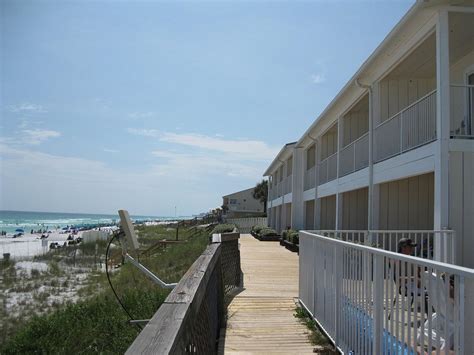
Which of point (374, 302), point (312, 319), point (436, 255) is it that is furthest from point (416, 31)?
point (374, 302)

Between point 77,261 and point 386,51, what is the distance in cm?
2083

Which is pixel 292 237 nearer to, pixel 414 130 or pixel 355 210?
pixel 355 210

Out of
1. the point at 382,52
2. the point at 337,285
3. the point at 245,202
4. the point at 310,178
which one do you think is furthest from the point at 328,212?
the point at 245,202

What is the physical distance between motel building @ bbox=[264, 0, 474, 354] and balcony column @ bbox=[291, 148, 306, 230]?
15.2 feet

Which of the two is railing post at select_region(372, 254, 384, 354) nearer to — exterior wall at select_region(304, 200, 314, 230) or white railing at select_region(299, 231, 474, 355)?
white railing at select_region(299, 231, 474, 355)

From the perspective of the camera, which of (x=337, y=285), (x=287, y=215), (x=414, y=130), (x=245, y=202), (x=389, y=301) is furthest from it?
(x=245, y=202)

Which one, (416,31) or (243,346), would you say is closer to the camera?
(243,346)

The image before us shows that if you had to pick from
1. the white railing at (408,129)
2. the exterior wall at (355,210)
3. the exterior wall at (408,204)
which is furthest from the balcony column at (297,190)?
the white railing at (408,129)

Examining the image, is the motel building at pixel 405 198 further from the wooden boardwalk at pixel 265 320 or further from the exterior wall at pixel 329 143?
the exterior wall at pixel 329 143

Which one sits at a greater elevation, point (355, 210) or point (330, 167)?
point (330, 167)

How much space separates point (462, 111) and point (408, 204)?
3.50 metres

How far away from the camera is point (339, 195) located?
14789 millimetres

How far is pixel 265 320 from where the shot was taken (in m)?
6.20

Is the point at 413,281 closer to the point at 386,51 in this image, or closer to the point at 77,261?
the point at 386,51
